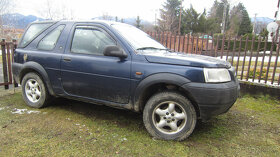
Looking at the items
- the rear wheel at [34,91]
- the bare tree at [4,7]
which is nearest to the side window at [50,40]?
the rear wheel at [34,91]

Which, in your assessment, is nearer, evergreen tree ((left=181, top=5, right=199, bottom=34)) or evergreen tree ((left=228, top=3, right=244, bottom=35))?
evergreen tree ((left=181, top=5, right=199, bottom=34))

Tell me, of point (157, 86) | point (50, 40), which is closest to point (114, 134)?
point (157, 86)

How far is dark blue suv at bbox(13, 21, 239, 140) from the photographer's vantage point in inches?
107

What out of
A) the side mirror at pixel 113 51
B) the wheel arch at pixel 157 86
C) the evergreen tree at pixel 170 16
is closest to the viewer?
the wheel arch at pixel 157 86

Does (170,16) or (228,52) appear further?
(170,16)

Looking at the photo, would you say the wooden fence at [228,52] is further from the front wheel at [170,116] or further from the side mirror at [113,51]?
the front wheel at [170,116]

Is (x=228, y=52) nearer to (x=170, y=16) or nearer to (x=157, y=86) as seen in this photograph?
(x=157, y=86)

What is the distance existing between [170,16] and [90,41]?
32238 mm

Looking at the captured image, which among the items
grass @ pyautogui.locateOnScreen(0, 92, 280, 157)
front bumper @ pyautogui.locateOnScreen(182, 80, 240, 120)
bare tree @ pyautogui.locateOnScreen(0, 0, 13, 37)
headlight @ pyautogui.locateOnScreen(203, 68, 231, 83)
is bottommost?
grass @ pyautogui.locateOnScreen(0, 92, 280, 157)

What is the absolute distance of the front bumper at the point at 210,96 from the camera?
262 centimetres

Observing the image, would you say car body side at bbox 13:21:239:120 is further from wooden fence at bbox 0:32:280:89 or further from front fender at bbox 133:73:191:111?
wooden fence at bbox 0:32:280:89

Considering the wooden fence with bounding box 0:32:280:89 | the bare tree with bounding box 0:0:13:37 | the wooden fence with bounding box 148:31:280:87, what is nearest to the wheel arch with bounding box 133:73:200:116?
the wooden fence with bounding box 148:31:280:87

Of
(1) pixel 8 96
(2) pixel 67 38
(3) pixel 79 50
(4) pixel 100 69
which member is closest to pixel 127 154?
(4) pixel 100 69

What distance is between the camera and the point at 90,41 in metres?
3.43
